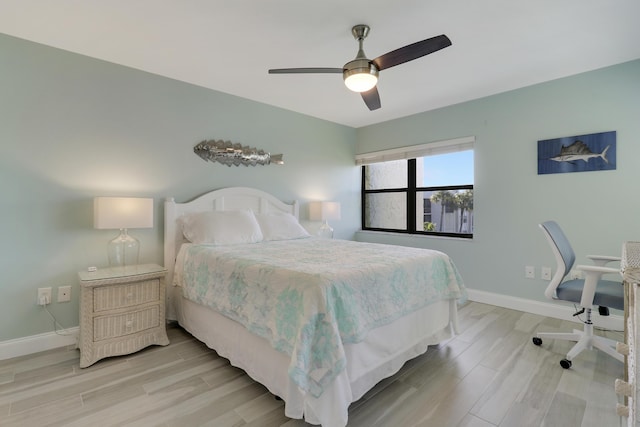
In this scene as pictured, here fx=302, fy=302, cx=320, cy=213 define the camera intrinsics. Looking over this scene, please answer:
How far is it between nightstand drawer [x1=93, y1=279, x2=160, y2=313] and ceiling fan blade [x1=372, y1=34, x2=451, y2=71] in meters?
2.39

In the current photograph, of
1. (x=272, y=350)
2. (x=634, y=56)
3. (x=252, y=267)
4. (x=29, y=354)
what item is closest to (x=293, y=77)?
(x=252, y=267)

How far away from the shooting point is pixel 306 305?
1471 mm

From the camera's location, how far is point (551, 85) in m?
3.04

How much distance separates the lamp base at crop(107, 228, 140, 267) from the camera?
259 cm

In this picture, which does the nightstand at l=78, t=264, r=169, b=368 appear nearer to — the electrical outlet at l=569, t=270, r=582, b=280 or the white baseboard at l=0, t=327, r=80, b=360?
the white baseboard at l=0, t=327, r=80, b=360

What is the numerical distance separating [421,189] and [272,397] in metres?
3.33

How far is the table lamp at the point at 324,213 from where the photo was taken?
13.3 feet

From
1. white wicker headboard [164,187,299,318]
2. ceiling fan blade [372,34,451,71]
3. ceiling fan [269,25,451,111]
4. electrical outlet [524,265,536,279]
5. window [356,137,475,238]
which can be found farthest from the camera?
window [356,137,475,238]

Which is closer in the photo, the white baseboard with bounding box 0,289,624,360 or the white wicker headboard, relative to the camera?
the white baseboard with bounding box 0,289,624,360

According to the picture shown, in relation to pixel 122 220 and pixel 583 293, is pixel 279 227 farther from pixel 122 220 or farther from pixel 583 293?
pixel 583 293

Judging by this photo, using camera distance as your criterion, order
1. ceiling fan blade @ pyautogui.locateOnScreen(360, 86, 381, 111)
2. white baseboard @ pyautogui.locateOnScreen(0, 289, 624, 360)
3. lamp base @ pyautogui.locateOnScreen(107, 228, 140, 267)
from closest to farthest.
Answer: white baseboard @ pyautogui.locateOnScreen(0, 289, 624, 360) < ceiling fan blade @ pyautogui.locateOnScreen(360, 86, 381, 111) < lamp base @ pyautogui.locateOnScreen(107, 228, 140, 267)

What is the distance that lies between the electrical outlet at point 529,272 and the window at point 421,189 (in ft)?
2.29

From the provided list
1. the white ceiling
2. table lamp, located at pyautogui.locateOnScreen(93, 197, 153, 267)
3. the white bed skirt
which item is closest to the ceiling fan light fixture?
the white ceiling

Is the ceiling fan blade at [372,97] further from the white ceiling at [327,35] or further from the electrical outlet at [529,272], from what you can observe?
the electrical outlet at [529,272]
